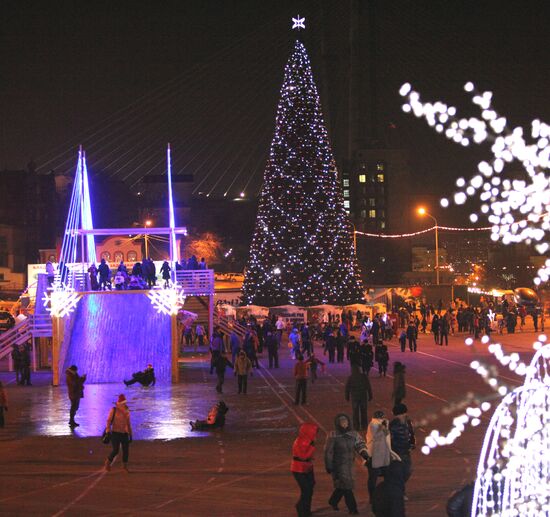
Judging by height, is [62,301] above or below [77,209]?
below

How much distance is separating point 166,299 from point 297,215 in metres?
25.5

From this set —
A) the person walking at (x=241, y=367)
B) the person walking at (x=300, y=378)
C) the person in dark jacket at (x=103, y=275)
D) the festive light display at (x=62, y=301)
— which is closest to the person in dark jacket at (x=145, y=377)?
the person walking at (x=241, y=367)

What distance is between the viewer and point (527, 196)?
8125mm

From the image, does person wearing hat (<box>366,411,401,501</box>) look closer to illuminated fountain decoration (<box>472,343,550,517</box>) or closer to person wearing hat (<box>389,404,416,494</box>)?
person wearing hat (<box>389,404,416,494</box>)

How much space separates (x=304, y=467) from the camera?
10.8 metres

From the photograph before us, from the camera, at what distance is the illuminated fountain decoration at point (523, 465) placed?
7871mm

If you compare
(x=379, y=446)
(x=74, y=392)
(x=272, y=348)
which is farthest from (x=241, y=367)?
(x=379, y=446)

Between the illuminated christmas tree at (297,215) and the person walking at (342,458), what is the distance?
143ft

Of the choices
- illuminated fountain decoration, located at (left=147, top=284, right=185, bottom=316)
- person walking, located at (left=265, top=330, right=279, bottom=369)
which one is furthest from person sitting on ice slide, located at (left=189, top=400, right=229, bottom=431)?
person walking, located at (left=265, top=330, right=279, bottom=369)

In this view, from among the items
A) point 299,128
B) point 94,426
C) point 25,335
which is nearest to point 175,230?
point 25,335

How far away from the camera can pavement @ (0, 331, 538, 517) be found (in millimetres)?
11852

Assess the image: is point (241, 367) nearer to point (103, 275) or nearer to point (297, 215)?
point (103, 275)

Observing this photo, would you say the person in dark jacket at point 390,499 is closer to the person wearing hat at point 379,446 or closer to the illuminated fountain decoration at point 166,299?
the person wearing hat at point 379,446

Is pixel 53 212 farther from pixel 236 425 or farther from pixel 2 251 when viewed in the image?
pixel 236 425
